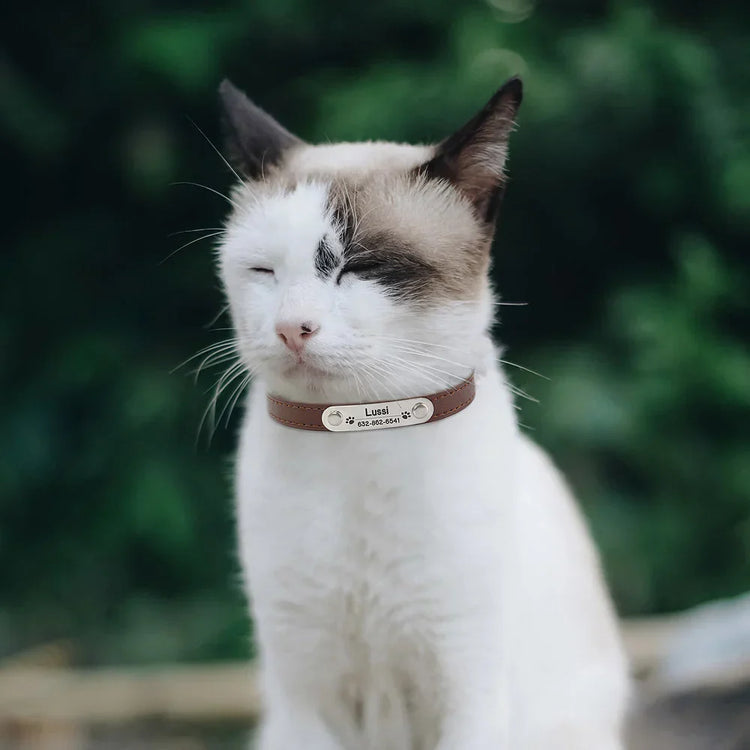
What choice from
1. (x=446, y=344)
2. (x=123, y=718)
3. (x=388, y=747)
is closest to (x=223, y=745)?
(x=123, y=718)

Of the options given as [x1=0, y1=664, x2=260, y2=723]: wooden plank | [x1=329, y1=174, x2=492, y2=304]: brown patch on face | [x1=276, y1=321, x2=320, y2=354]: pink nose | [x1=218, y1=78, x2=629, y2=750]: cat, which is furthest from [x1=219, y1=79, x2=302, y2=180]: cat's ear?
[x1=0, y1=664, x2=260, y2=723]: wooden plank

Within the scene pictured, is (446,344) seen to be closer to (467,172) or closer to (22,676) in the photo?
(467,172)

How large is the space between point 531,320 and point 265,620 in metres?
1.39

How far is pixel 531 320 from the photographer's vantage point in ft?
7.72

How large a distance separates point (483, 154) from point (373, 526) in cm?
42

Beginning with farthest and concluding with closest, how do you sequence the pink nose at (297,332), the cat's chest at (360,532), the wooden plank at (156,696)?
1. the wooden plank at (156,696)
2. the cat's chest at (360,532)
3. the pink nose at (297,332)

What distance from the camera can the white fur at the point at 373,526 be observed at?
100cm

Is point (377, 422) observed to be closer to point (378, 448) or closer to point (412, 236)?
point (378, 448)

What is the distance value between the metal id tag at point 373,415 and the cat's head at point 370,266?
0.05ft

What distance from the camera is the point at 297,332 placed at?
951 mm

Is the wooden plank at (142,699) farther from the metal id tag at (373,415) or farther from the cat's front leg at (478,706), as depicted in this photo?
the metal id tag at (373,415)

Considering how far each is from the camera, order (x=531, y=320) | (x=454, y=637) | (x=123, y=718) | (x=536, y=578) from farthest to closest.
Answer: (x=531, y=320) → (x=123, y=718) → (x=536, y=578) → (x=454, y=637)

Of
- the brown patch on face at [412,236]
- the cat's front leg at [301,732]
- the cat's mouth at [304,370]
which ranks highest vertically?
the brown patch on face at [412,236]

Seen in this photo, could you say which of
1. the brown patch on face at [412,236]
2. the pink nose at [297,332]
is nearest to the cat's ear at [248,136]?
the brown patch on face at [412,236]
